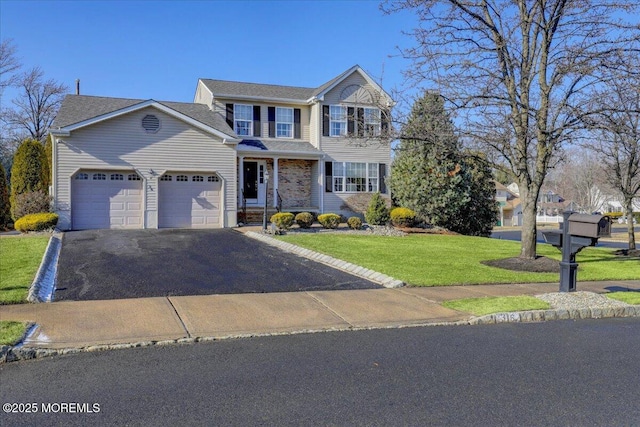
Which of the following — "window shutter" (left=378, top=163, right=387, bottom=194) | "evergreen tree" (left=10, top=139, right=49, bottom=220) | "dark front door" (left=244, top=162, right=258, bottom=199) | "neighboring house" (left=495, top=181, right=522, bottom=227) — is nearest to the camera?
"evergreen tree" (left=10, top=139, right=49, bottom=220)

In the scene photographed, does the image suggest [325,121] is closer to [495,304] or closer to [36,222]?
[36,222]

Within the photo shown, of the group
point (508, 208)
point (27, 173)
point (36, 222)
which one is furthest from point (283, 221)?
point (508, 208)

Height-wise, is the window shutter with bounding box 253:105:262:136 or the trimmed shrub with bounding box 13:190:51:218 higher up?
the window shutter with bounding box 253:105:262:136

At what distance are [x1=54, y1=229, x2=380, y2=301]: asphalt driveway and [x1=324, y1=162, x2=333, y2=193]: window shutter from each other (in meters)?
8.50

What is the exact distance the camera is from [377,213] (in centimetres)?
2272

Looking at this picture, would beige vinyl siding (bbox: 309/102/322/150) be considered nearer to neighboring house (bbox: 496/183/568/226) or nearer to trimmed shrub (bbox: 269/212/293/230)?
trimmed shrub (bbox: 269/212/293/230)

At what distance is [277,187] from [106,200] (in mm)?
7941

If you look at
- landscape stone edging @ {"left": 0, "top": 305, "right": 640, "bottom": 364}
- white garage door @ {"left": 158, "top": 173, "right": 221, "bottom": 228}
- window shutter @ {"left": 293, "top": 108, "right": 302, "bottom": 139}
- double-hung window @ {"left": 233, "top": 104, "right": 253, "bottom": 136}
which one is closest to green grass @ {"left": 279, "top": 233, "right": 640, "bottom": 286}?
landscape stone edging @ {"left": 0, "top": 305, "right": 640, "bottom": 364}

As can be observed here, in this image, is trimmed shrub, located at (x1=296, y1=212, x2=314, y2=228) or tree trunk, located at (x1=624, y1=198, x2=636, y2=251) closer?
tree trunk, located at (x1=624, y1=198, x2=636, y2=251)

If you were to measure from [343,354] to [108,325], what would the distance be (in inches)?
133

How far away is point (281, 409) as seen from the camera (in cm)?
425

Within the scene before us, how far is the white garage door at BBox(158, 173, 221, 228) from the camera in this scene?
20.6 metres

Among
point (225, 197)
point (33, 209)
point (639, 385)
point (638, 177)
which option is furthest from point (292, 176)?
point (639, 385)

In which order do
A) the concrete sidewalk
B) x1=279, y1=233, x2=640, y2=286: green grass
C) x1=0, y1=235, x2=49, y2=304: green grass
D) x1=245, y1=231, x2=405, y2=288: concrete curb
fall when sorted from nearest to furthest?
the concrete sidewalk
x1=0, y1=235, x2=49, y2=304: green grass
x1=245, y1=231, x2=405, y2=288: concrete curb
x1=279, y1=233, x2=640, y2=286: green grass
